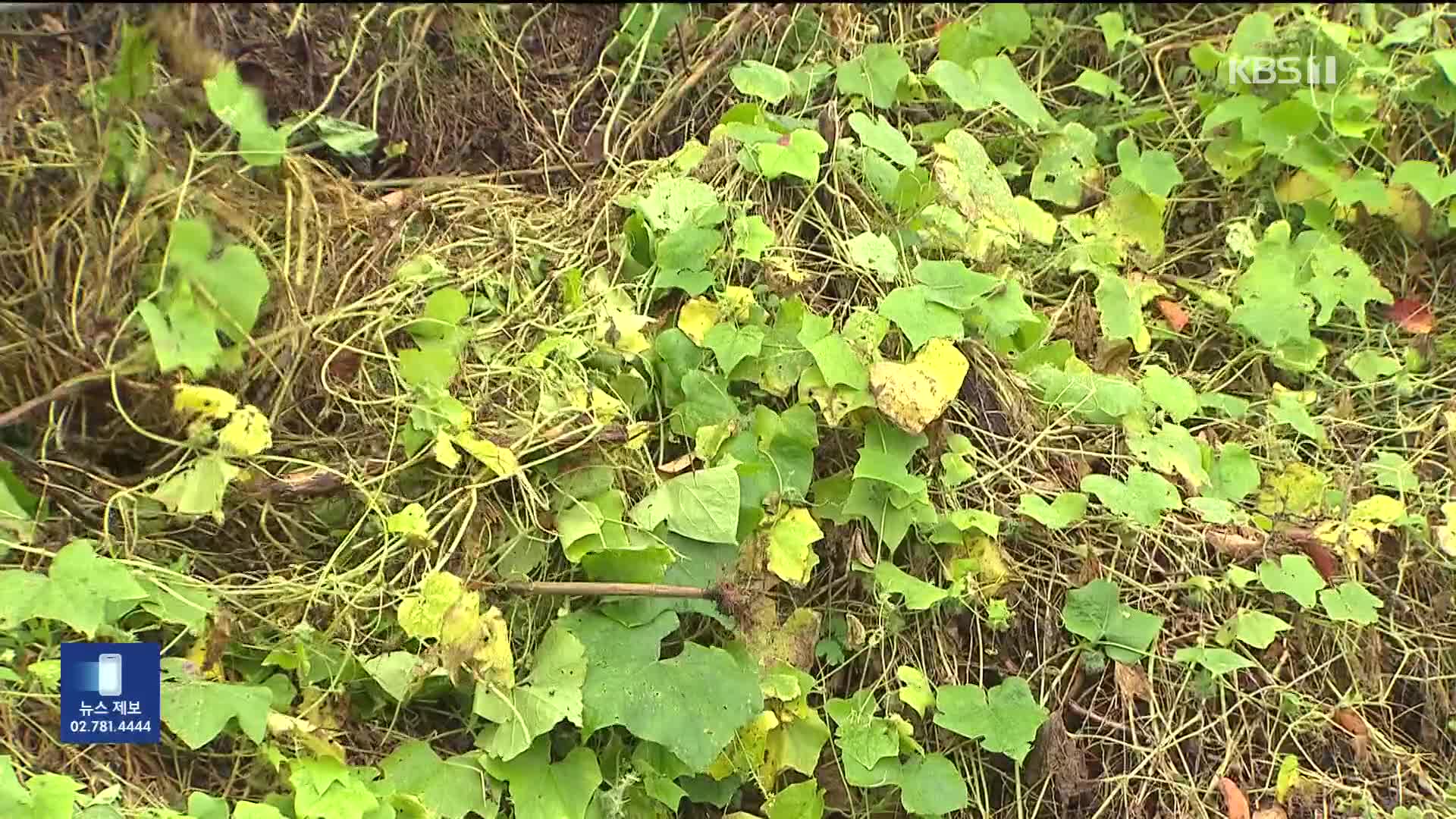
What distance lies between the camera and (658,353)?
1.91 metres

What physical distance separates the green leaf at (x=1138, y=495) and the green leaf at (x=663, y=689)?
2.48ft

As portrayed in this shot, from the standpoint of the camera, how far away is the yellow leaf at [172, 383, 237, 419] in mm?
1638

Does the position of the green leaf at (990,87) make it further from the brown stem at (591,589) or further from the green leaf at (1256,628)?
the brown stem at (591,589)

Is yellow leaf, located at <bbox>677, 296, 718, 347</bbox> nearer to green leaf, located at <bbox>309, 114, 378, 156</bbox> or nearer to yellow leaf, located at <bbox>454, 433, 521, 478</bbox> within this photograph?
yellow leaf, located at <bbox>454, 433, 521, 478</bbox>

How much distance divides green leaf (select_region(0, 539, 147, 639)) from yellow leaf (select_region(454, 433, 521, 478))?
1.63 feet

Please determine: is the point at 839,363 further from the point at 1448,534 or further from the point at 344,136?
the point at 1448,534

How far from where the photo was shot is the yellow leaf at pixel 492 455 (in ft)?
5.57

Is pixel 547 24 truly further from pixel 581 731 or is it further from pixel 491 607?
pixel 581 731

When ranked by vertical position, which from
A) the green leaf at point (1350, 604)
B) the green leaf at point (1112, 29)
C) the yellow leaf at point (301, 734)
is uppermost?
the green leaf at point (1112, 29)

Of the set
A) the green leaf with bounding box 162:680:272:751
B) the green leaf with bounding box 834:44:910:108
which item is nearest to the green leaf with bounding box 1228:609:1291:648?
the green leaf with bounding box 834:44:910:108

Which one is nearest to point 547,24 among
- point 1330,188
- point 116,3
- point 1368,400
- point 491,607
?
point 116,3

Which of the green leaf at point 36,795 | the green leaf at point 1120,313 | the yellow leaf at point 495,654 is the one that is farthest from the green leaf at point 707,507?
the green leaf at point 1120,313

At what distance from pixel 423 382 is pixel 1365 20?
2.54m

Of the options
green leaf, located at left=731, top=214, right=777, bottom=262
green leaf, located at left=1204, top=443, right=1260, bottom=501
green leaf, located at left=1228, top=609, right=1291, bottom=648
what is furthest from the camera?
green leaf, located at left=1204, top=443, right=1260, bottom=501
